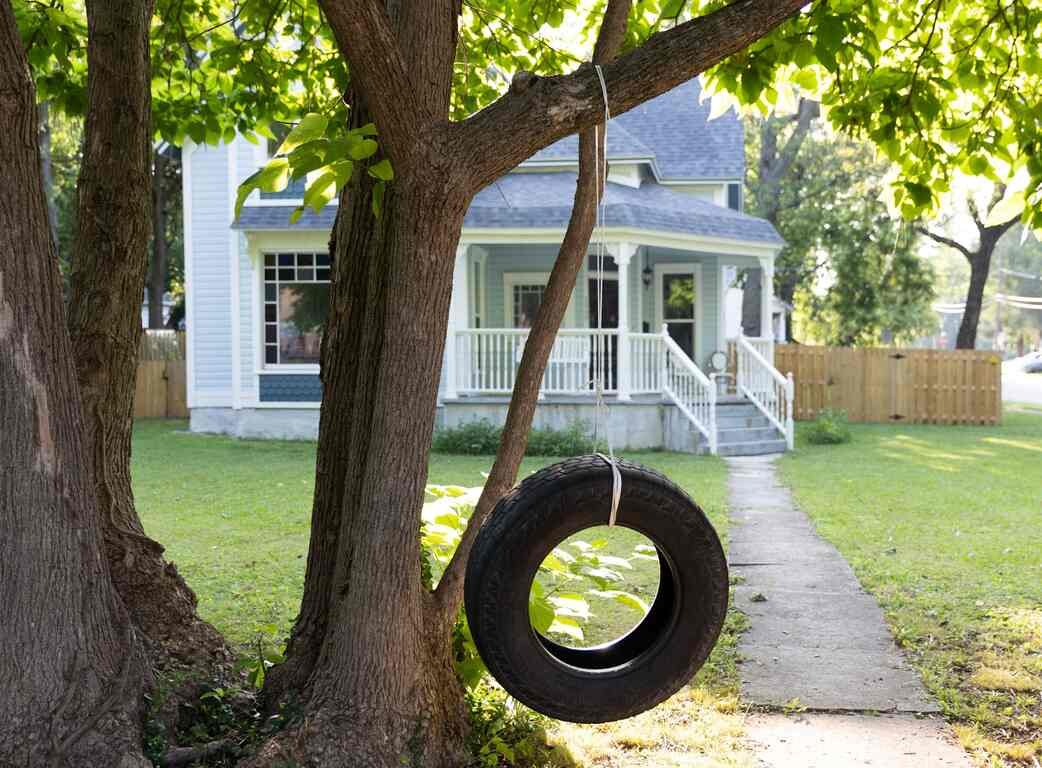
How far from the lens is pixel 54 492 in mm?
3484

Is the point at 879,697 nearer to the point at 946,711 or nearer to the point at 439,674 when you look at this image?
the point at 946,711

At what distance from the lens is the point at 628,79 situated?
3322 millimetres

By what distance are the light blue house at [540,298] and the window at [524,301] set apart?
0.03 meters

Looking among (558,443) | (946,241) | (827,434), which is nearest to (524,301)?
(558,443)

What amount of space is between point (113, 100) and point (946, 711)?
4708 mm

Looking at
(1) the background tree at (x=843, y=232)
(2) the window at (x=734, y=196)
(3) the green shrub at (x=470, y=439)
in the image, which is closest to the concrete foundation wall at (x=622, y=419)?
(3) the green shrub at (x=470, y=439)

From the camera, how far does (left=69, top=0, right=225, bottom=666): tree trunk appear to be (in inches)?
172

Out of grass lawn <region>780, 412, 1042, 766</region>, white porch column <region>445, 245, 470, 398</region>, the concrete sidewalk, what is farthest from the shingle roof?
the concrete sidewalk

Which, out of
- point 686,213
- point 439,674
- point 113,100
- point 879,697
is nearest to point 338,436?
point 439,674

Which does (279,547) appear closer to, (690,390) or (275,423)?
(690,390)

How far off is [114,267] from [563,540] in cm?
234

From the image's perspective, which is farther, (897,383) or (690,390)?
(897,383)

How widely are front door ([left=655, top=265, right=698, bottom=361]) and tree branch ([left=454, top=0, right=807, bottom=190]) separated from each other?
61.3 ft

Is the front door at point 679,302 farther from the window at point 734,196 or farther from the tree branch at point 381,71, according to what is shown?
the tree branch at point 381,71
